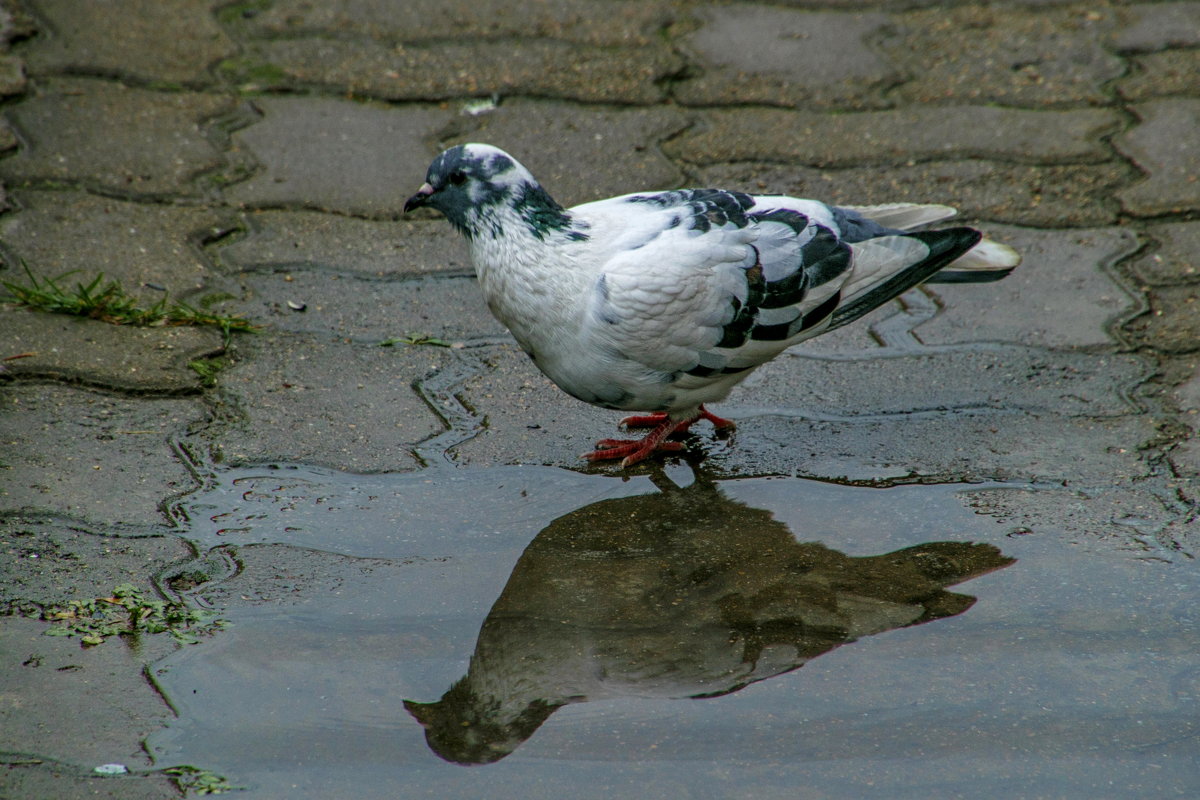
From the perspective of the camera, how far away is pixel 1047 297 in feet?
13.2

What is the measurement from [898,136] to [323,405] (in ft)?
8.42

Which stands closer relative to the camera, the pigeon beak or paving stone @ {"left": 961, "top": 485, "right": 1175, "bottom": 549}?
paving stone @ {"left": 961, "top": 485, "right": 1175, "bottom": 549}

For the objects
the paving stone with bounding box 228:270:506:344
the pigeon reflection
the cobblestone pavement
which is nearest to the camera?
the pigeon reflection

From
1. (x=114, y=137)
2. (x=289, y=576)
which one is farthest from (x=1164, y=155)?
(x=114, y=137)

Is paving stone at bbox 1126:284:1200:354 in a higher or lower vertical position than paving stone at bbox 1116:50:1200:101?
lower

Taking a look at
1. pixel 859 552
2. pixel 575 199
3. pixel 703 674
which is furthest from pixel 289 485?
pixel 575 199

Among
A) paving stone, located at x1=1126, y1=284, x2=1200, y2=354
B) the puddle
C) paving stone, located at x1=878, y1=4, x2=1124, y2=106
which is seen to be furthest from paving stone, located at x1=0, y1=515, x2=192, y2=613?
paving stone, located at x1=878, y1=4, x2=1124, y2=106

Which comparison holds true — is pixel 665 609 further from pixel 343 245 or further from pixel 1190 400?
pixel 343 245

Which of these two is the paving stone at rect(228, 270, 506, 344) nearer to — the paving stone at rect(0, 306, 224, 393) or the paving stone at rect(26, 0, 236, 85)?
the paving stone at rect(0, 306, 224, 393)

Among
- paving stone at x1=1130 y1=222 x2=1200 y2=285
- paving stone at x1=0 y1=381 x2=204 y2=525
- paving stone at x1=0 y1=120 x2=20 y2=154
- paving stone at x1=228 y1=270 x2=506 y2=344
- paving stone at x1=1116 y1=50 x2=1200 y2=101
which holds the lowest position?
paving stone at x1=0 y1=381 x2=204 y2=525

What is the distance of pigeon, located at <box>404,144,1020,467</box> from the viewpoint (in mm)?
3184

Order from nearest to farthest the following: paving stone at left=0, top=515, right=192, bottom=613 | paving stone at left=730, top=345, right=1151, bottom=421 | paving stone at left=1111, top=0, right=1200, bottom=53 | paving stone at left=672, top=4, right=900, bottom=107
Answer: paving stone at left=0, top=515, right=192, bottom=613 < paving stone at left=730, top=345, right=1151, bottom=421 < paving stone at left=672, top=4, right=900, bottom=107 < paving stone at left=1111, top=0, right=1200, bottom=53

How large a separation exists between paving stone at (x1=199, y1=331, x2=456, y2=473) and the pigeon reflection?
583 mm

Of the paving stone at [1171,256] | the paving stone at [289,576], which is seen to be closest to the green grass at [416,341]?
the paving stone at [289,576]
